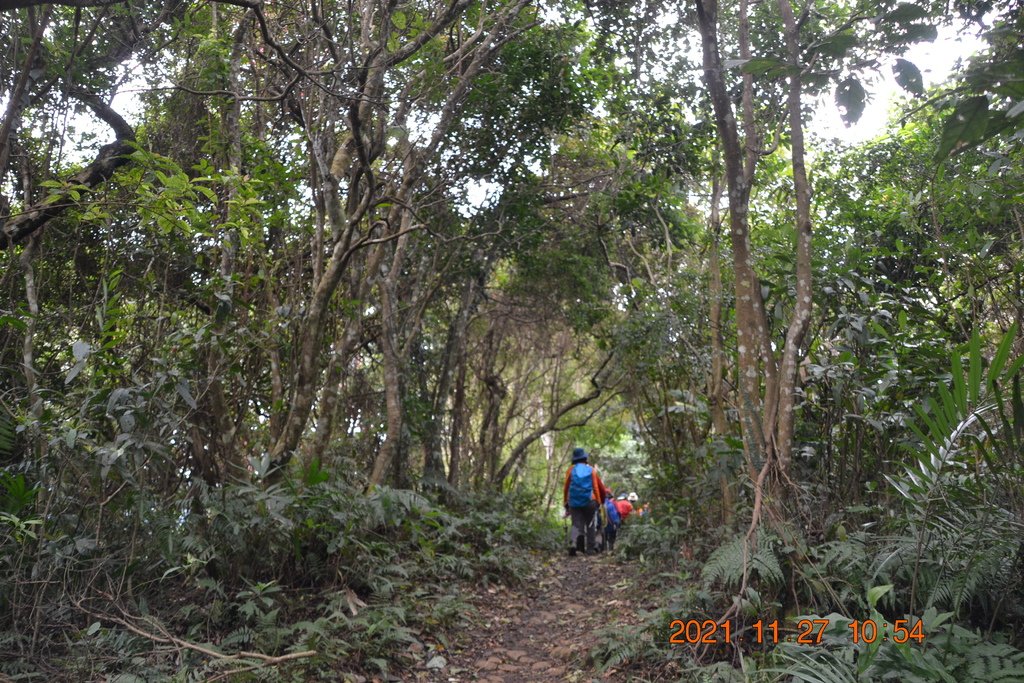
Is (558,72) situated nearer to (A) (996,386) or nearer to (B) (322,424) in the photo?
(B) (322,424)

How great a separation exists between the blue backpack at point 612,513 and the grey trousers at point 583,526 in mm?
676

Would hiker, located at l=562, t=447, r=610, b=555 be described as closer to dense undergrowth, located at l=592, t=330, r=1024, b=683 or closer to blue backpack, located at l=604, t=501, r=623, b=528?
Result: blue backpack, located at l=604, t=501, r=623, b=528

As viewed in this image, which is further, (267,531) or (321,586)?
(321,586)

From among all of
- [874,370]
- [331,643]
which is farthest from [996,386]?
[331,643]

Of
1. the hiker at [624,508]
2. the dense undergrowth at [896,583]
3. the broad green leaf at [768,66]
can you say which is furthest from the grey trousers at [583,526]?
the broad green leaf at [768,66]

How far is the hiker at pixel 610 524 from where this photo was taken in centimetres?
1248

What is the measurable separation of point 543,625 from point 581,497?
12.7 feet

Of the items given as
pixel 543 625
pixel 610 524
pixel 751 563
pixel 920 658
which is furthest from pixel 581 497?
pixel 920 658

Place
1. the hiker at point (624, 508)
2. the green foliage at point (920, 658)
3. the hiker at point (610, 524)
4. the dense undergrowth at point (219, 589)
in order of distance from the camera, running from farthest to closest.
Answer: the hiker at point (624, 508) → the hiker at point (610, 524) → the dense undergrowth at point (219, 589) → the green foliage at point (920, 658)

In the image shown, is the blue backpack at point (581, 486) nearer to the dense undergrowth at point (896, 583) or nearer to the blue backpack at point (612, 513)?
the blue backpack at point (612, 513)

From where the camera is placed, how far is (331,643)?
195 inches

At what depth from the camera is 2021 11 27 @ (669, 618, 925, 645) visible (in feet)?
11.4

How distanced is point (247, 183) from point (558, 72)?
4.68 m

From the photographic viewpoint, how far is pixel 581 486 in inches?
427
